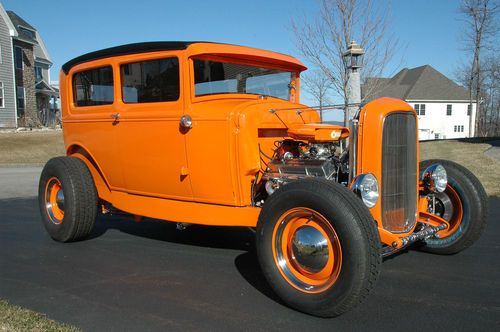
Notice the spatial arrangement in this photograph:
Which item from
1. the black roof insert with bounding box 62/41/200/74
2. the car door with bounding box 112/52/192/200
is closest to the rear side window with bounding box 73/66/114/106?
the black roof insert with bounding box 62/41/200/74

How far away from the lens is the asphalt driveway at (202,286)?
295cm

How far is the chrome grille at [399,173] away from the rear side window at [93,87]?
287 cm

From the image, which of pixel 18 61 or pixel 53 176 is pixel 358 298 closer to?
pixel 53 176

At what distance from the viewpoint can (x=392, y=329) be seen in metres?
2.80

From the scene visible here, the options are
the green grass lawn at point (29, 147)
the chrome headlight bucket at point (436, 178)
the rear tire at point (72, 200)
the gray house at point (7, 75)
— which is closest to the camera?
the chrome headlight bucket at point (436, 178)

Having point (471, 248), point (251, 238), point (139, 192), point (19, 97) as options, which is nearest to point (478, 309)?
point (471, 248)

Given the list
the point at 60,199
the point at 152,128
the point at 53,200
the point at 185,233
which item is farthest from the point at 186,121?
the point at 53,200

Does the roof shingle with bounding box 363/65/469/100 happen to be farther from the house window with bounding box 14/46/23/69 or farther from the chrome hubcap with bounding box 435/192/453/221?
the chrome hubcap with bounding box 435/192/453/221

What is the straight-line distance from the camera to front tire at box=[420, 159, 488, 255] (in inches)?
162

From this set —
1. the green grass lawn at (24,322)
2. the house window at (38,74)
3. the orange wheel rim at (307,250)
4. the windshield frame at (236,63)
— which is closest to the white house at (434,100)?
the house window at (38,74)

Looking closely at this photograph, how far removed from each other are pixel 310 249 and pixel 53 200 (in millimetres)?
3514

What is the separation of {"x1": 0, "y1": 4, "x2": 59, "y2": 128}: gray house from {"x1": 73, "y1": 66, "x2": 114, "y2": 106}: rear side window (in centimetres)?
2233

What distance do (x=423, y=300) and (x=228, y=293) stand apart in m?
1.44

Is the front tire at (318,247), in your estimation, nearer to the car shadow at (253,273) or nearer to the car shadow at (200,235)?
the car shadow at (253,273)
